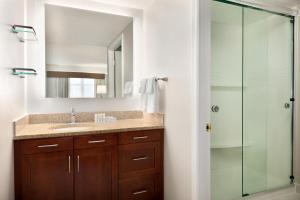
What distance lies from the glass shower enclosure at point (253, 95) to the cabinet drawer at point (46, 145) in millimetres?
1682

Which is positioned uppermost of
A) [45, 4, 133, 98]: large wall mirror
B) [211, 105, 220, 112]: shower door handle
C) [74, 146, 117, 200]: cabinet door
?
[45, 4, 133, 98]: large wall mirror

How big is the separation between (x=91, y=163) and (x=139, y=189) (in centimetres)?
59

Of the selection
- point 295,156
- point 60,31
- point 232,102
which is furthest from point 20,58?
point 295,156

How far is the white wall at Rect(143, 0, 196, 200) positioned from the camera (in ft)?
5.41

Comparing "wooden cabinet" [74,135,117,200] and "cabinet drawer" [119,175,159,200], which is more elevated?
"wooden cabinet" [74,135,117,200]

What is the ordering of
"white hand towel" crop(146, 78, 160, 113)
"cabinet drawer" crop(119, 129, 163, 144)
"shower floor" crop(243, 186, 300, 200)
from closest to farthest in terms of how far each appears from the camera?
"cabinet drawer" crop(119, 129, 163, 144), "white hand towel" crop(146, 78, 160, 113), "shower floor" crop(243, 186, 300, 200)

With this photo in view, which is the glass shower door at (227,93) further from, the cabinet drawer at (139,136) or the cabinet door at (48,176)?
the cabinet door at (48,176)

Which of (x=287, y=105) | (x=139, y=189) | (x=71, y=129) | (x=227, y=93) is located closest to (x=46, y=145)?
(x=71, y=129)

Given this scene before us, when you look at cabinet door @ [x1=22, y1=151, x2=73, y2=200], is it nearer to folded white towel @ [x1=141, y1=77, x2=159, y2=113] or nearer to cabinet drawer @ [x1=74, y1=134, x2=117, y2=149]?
cabinet drawer @ [x1=74, y1=134, x2=117, y2=149]

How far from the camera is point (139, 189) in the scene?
1.96 m

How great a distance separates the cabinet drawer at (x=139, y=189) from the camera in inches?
74.5

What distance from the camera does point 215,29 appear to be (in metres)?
2.39

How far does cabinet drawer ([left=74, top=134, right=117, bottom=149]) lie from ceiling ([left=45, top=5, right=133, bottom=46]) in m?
1.22

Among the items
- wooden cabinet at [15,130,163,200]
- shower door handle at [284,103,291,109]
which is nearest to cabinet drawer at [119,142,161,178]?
wooden cabinet at [15,130,163,200]
